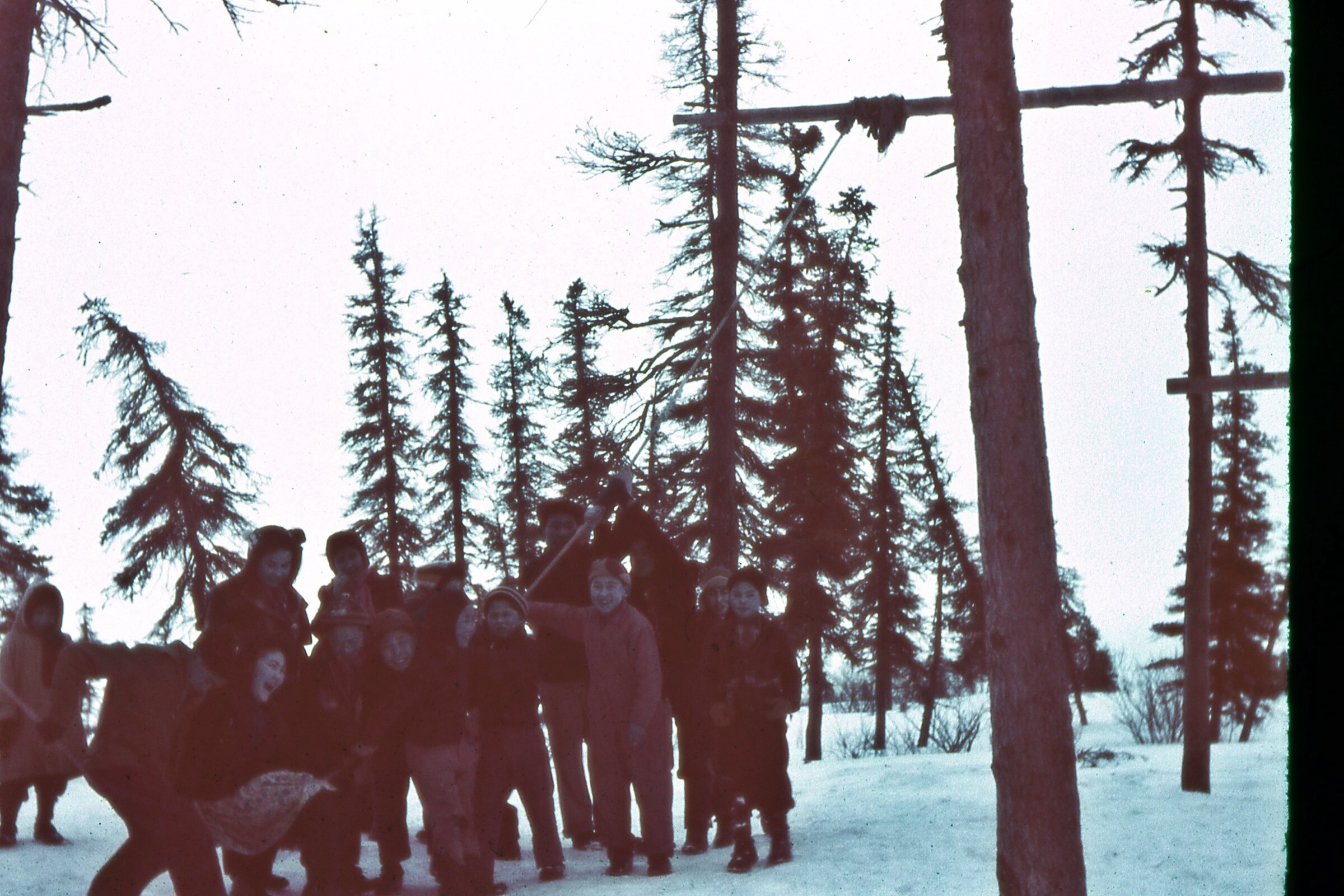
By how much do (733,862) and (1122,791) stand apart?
171 inches

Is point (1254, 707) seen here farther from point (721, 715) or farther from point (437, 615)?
point (437, 615)

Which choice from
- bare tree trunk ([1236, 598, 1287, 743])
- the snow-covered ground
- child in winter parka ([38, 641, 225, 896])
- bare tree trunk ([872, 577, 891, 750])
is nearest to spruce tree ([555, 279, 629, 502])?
the snow-covered ground

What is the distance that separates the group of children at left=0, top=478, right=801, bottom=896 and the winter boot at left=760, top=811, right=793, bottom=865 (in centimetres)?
2

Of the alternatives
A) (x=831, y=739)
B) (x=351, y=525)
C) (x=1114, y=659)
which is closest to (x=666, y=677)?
(x=351, y=525)

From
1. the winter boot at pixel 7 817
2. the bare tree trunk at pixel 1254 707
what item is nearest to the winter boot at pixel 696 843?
the winter boot at pixel 7 817

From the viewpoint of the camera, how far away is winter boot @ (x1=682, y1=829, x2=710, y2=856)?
8781mm

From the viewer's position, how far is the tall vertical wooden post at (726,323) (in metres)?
13.6

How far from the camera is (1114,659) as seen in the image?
1248 inches

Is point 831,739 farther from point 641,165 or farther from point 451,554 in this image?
point 641,165

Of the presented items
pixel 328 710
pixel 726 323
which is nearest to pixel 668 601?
pixel 328 710

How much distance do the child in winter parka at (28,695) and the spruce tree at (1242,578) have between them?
2139cm

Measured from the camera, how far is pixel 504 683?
8211mm

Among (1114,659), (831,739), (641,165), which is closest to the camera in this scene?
(641,165)

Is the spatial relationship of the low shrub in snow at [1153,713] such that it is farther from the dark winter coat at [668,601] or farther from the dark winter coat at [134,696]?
the dark winter coat at [134,696]
